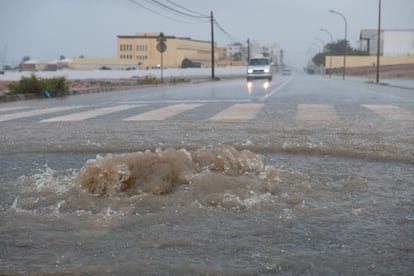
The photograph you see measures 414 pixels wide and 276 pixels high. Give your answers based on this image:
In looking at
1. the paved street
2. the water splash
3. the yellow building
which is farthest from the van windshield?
the yellow building

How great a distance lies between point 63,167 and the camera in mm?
6746

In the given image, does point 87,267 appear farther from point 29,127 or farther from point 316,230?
point 29,127

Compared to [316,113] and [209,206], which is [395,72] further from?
[209,206]

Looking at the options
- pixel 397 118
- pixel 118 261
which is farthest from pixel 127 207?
pixel 397 118

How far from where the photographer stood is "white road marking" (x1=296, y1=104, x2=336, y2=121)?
11.7 meters

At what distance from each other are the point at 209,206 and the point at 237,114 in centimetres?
818

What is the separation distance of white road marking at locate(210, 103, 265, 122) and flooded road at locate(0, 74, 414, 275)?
2988mm

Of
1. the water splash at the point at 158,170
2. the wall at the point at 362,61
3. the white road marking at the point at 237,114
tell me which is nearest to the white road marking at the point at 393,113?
the white road marking at the point at 237,114

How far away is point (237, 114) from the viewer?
1290cm

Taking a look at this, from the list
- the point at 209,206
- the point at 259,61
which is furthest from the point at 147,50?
the point at 209,206

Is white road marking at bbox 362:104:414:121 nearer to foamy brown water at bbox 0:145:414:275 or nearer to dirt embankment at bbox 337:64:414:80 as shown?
foamy brown water at bbox 0:145:414:275

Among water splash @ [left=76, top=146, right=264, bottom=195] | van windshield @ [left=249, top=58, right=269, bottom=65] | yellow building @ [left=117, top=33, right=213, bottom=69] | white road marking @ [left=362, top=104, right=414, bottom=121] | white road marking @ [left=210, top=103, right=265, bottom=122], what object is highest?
yellow building @ [left=117, top=33, right=213, bottom=69]

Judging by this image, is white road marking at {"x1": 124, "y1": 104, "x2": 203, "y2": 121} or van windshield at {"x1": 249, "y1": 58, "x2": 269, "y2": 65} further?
van windshield at {"x1": 249, "y1": 58, "x2": 269, "y2": 65}

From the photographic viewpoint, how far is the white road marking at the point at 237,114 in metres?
11.9
